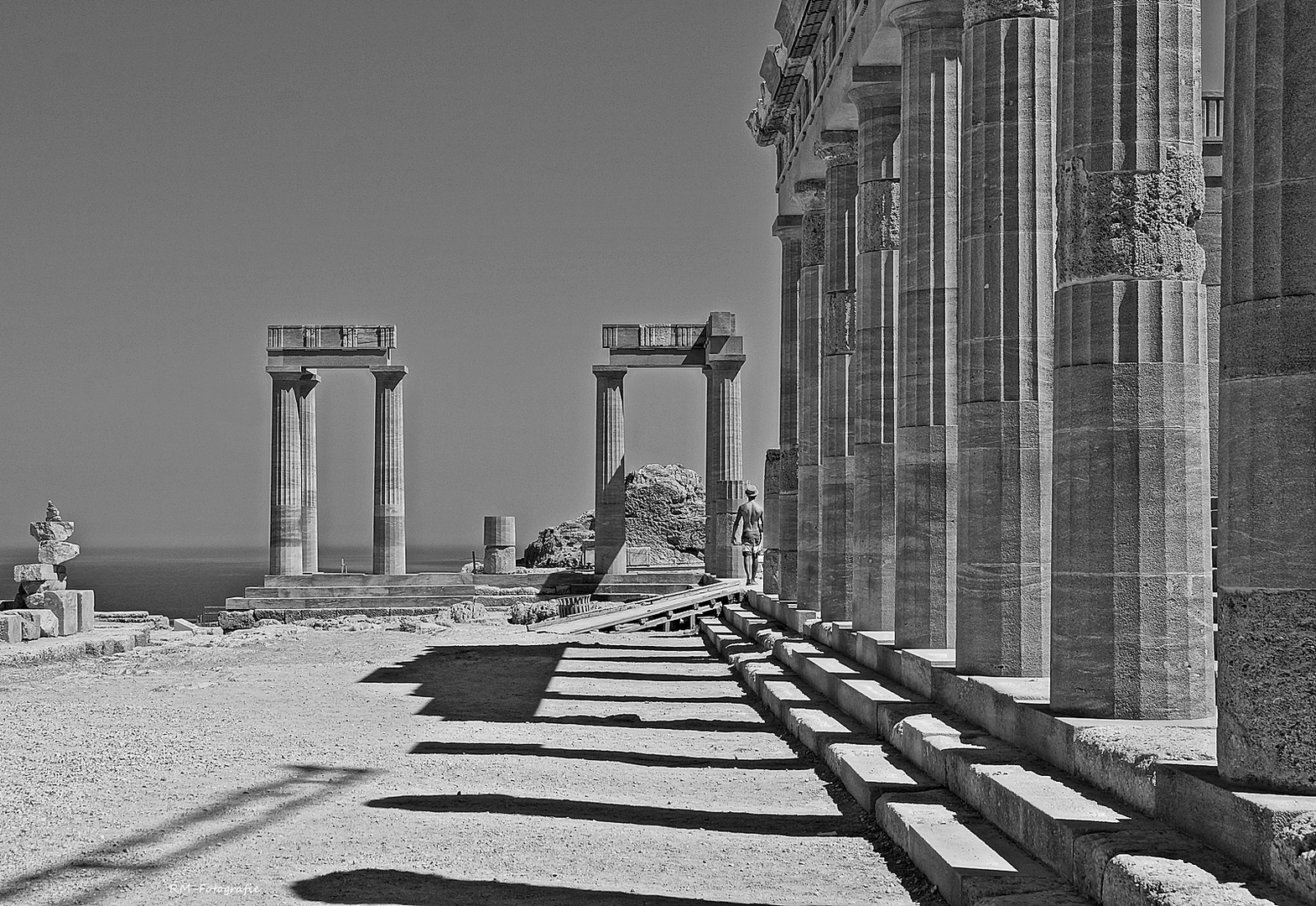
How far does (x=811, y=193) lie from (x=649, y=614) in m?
12.4

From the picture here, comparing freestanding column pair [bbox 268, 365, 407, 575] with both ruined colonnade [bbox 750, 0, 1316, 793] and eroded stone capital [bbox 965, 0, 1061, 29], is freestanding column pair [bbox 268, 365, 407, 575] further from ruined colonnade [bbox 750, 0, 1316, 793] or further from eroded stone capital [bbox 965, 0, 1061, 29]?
eroded stone capital [bbox 965, 0, 1061, 29]

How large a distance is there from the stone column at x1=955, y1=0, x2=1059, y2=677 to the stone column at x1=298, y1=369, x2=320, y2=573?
39.6m

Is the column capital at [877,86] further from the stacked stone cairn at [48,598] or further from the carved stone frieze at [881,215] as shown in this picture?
the stacked stone cairn at [48,598]

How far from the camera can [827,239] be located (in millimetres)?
22547

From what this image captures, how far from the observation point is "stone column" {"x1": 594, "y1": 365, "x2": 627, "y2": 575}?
46.9 metres

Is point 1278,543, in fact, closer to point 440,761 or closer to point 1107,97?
point 1107,97

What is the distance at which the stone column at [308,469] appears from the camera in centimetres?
4947

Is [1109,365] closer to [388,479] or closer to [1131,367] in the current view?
[1131,367]

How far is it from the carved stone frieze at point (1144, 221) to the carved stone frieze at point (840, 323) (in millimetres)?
12587

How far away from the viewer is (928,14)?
15.4 m

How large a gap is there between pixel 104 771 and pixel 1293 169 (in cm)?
1080

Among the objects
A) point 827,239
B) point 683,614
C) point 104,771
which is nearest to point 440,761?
point 104,771

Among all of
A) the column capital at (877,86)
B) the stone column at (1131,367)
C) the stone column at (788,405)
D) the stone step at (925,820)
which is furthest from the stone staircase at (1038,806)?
the stone column at (788,405)

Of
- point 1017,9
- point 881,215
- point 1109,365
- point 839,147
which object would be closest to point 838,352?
point 839,147
